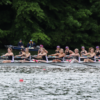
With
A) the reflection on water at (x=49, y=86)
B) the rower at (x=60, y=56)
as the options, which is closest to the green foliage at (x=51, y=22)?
the rower at (x=60, y=56)

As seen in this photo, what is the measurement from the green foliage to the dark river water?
1957cm

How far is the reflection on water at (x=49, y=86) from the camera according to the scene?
12.5 metres

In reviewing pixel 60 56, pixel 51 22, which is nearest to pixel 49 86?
pixel 60 56

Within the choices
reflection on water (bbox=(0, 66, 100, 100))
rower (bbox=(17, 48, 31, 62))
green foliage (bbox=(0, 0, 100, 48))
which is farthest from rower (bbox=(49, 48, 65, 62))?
green foliage (bbox=(0, 0, 100, 48))

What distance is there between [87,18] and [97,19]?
2715mm

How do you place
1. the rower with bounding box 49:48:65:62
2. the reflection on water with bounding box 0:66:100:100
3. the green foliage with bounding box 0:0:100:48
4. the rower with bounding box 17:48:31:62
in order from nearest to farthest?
1. the reflection on water with bounding box 0:66:100:100
2. the rower with bounding box 17:48:31:62
3. the rower with bounding box 49:48:65:62
4. the green foliage with bounding box 0:0:100:48

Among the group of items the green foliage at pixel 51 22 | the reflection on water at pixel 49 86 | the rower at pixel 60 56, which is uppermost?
the green foliage at pixel 51 22

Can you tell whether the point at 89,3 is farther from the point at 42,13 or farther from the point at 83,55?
the point at 83,55

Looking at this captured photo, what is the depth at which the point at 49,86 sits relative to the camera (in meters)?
14.3

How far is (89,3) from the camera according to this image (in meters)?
42.7

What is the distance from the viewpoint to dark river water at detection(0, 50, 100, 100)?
12.5m

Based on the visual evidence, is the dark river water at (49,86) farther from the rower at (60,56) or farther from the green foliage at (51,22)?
the green foliage at (51,22)

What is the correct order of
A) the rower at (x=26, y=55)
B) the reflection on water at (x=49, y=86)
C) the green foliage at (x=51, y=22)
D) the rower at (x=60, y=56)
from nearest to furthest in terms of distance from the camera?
the reflection on water at (x=49, y=86), the rower at (x=26, y=55), the rower at (x=60, y=56), the green foliage at (x=51, y=22)

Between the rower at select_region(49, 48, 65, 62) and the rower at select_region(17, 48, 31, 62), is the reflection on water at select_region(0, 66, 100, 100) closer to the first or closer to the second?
the rower at select_region(17, 48, 31, 62)
